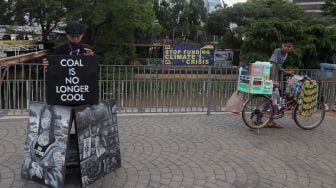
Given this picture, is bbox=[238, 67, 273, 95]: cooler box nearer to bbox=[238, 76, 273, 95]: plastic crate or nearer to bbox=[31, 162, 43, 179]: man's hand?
bbox=[238, 76, 273, 95]: plastic crate

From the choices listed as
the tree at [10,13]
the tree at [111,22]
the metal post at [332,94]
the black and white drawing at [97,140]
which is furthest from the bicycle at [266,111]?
the tree at [10,13]

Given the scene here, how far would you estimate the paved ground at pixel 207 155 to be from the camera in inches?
186

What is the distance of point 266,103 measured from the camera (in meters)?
7.16

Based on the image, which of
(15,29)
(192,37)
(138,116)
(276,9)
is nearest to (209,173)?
(138,116)

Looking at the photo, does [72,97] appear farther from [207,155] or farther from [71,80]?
[207,155]

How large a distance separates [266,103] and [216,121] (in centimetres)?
125

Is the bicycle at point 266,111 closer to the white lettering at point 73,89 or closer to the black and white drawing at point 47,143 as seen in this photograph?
the white lettering at point 73,89

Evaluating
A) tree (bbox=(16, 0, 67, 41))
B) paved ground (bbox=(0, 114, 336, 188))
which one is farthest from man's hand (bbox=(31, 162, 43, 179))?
tree (bbox=(16, 0, 67, 41))

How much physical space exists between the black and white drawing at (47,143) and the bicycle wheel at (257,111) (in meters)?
3.73

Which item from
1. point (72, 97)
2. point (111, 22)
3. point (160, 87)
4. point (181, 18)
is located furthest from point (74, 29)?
point (181, 18)

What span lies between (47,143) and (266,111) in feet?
14.1

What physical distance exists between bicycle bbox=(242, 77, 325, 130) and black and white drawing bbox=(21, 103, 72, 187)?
12.2ft

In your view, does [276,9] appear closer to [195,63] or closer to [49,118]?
[195,63]

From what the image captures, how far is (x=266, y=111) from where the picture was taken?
7.20m
